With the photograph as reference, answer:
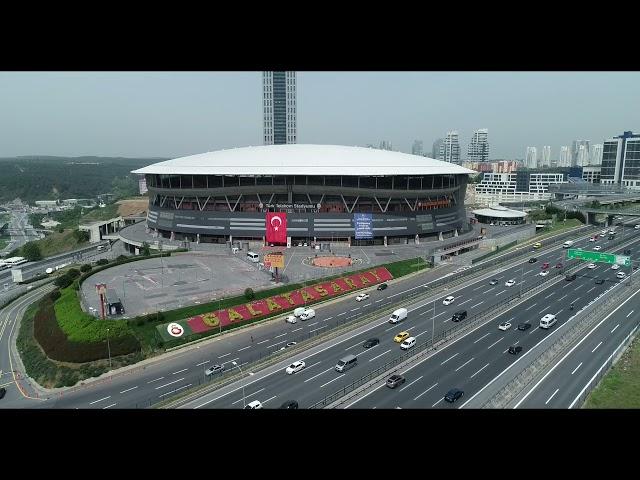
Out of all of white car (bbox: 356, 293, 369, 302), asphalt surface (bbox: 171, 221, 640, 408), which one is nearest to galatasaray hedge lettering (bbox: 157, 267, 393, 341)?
white car (bbox: 356, 293, 369, 302)

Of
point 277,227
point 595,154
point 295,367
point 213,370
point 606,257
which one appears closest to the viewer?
point 295,367

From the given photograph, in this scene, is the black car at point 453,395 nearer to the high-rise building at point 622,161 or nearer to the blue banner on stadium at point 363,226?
the blue banner on stadium at point 363,226

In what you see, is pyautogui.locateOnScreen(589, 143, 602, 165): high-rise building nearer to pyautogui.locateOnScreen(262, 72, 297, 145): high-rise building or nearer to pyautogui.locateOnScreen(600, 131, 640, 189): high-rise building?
pyautogui.locateOnScreen(600, 131, 640, 189): high-rise building

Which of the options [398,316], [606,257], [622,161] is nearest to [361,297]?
[398,316]

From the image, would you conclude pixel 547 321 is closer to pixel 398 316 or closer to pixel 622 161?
pixel 398 316
